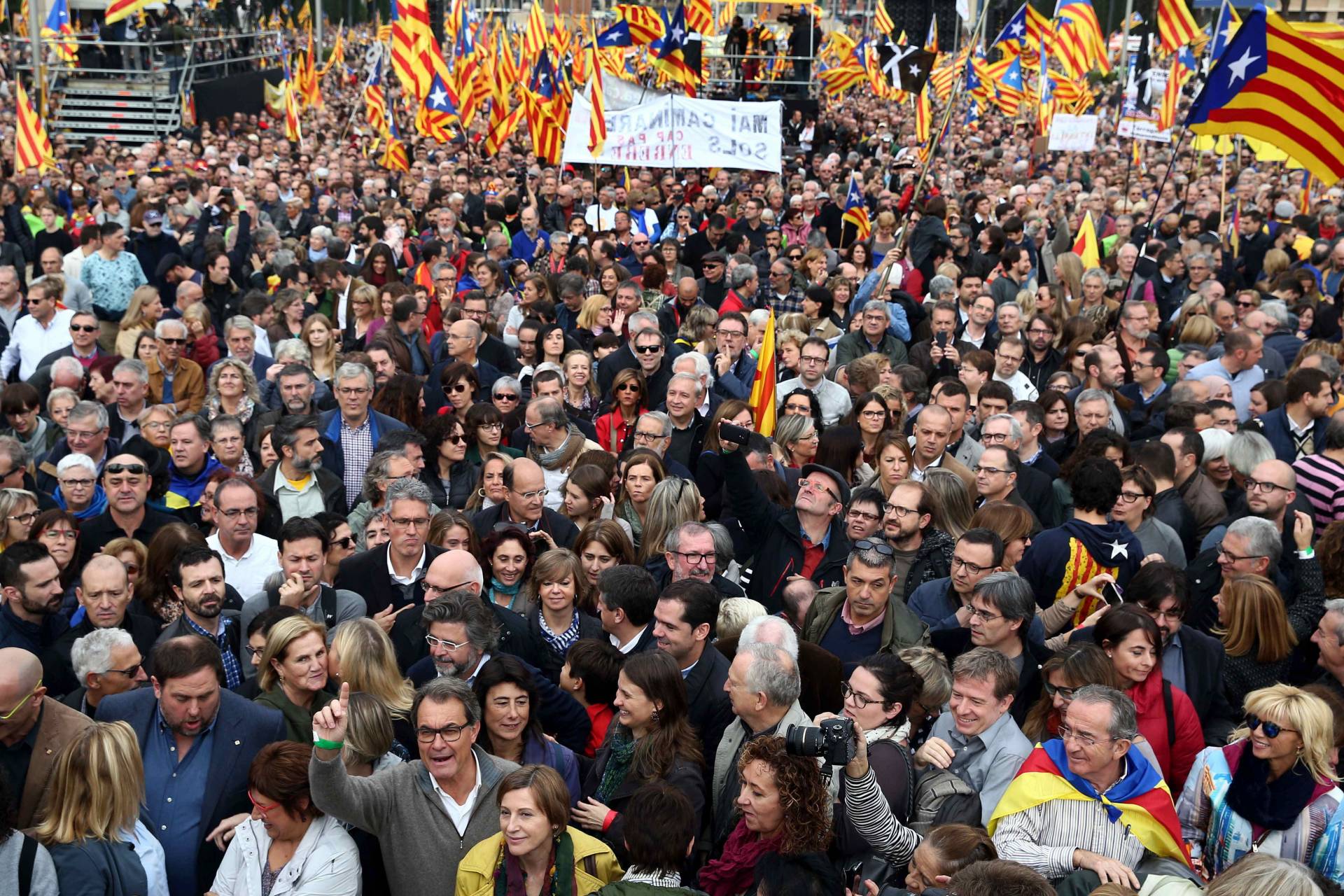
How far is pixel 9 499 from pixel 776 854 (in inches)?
164

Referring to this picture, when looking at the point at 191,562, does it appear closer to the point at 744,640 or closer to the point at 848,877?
the point at 744,640

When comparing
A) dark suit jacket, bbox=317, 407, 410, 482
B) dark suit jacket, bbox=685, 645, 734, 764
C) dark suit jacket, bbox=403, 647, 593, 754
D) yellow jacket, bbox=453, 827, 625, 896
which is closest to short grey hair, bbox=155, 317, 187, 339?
dark suit jacket, bbox=317, 407, 410, 482

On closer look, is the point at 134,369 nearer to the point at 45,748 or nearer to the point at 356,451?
the point at 356,451

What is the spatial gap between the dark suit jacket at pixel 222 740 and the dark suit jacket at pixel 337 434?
294 centimetres

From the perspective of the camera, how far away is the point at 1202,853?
14.8ft

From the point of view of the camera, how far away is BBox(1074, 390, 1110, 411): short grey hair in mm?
7941

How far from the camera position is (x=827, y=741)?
13.0 ft

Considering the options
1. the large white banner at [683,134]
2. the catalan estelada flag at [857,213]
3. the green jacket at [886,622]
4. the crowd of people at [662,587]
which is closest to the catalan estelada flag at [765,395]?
the crowd of people at [662,587]

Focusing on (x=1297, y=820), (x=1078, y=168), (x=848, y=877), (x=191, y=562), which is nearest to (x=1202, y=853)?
(x=1297, y=820)

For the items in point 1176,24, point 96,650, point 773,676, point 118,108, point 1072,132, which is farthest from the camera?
point 118,108

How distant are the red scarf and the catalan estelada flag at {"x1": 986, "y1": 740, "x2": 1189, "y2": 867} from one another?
718 millimetres

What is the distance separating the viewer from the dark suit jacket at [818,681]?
5.15m

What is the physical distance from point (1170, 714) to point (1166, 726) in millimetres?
44

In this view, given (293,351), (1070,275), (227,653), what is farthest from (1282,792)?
(1070,275)
